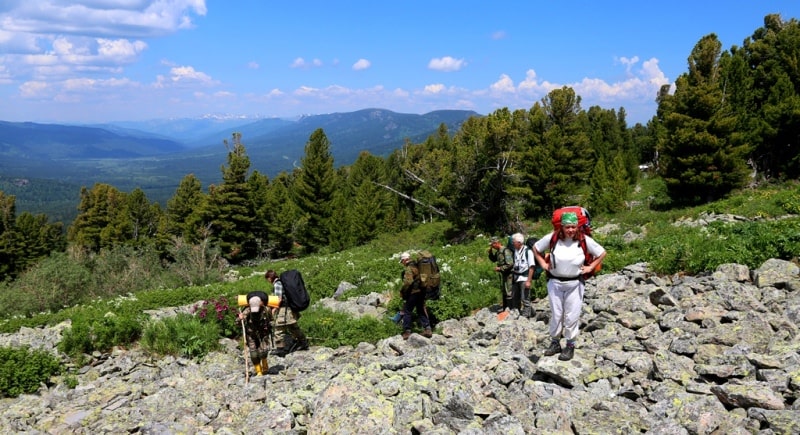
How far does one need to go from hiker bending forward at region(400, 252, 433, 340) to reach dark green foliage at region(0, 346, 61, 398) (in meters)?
7.58

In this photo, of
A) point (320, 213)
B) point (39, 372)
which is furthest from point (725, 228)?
point (320, 213)

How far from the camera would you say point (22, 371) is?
941 centimetres

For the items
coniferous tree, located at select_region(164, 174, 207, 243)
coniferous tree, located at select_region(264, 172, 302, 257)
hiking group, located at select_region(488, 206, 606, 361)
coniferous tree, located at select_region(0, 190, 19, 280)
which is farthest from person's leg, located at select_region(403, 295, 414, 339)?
coniferous tree, located at select_region(0, 190, 19, 280)

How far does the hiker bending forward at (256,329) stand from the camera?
29.8ft

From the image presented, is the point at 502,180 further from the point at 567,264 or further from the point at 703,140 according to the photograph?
the point at 567,264

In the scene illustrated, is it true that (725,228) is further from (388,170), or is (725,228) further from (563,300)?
(388,170)

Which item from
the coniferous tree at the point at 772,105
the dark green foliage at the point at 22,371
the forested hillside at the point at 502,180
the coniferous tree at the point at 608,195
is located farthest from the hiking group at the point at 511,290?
the coniferous tree at the point at 772,105

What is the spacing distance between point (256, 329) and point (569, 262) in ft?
19.8

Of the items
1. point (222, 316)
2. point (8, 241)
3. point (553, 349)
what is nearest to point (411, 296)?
point (553, 349)

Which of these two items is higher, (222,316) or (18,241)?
(222,316)

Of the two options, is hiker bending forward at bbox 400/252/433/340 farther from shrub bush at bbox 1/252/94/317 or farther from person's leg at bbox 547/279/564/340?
shrub bush at bbox 1/252/94/317

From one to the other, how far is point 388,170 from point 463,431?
63.6 meters

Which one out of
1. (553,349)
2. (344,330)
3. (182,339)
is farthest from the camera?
(344,330)

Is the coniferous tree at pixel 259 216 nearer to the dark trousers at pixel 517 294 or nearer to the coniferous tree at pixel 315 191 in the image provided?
the coniferous tree at pixel 315 191
